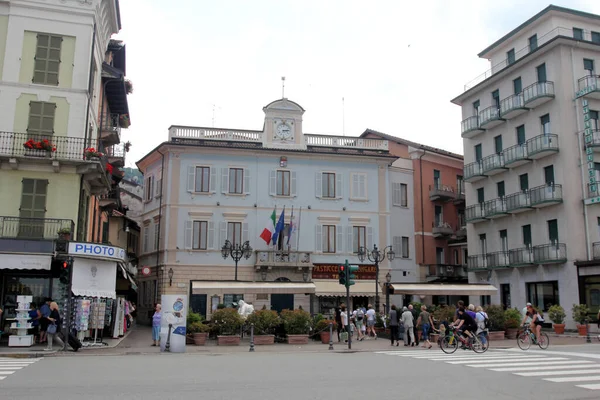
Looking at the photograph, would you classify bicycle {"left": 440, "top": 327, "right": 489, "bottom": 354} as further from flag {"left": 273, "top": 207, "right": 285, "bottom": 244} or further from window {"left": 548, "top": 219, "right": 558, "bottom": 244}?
flag {"left": 273, "top": 207, "right": 285, "bottom": 244}

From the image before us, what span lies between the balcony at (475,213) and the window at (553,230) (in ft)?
19.2

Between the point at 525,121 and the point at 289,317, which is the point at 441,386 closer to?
the point at 289,317

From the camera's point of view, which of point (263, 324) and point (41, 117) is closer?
point (41, 117)

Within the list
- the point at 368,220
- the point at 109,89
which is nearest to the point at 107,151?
the point at 109,89

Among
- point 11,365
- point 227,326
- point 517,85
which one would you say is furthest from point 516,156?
point 11,365

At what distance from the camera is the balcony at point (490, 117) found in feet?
132

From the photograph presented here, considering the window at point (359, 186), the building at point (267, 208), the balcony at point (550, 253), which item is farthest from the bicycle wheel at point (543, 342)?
the window at point (359, 186)

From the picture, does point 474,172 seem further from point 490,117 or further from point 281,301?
point 281,301

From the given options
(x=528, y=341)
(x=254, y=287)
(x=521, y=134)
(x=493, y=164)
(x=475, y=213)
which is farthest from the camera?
(x=475, y=213)

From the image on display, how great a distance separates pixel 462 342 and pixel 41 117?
18645 millimetres

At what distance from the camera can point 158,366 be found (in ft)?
51.4

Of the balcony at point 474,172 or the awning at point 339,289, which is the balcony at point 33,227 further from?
the balcony at point 474,172

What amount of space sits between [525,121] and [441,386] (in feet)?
99.0

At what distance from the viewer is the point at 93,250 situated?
2258cm
